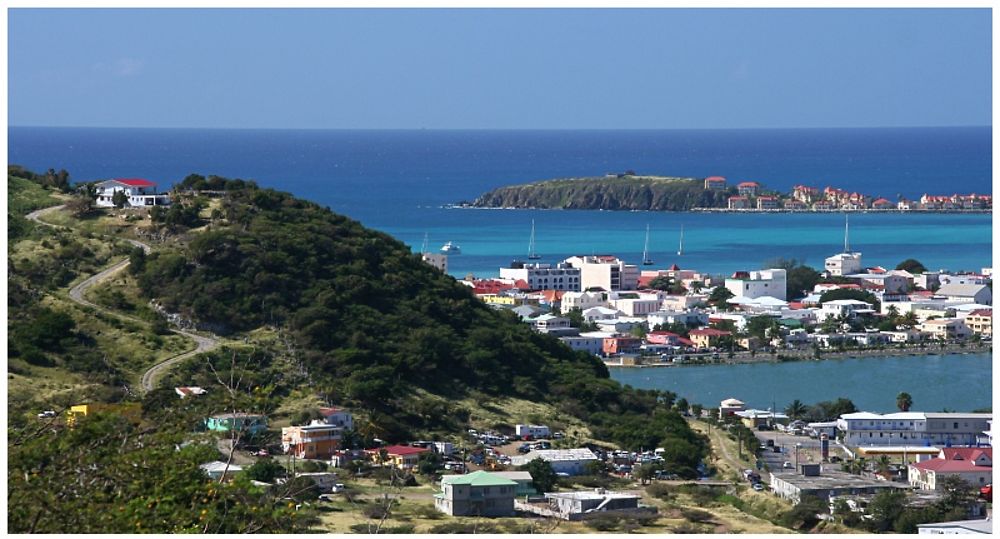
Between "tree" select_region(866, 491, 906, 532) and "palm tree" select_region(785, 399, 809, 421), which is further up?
"tree" select_region(866, 491, 906, 532)

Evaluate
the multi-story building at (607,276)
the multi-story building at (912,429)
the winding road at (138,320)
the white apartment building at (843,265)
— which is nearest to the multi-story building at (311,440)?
the winding road at (138,320)

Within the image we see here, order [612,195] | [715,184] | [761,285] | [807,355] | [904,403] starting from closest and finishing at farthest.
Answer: [904,403] < [807,355] < [761,285] < [715,184] < [612,195]

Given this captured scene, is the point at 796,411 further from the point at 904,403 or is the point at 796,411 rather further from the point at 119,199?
the point at 119,199

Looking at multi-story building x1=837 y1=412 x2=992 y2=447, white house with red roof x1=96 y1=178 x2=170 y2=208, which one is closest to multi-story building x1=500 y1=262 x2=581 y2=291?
white house with red roof x1=96 y1=178 x2=170 y2=208

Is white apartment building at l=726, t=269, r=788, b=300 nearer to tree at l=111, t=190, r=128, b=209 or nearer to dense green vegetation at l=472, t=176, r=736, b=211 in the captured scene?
tree at l=111, t=190, r=128, b=209

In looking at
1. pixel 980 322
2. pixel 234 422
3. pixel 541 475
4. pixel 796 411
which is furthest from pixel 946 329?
pixel 234 422

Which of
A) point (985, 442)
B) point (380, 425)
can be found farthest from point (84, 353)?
point (985, 442)

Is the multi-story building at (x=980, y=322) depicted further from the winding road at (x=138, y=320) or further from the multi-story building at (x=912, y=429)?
the winding road at (x=138, y=320)
